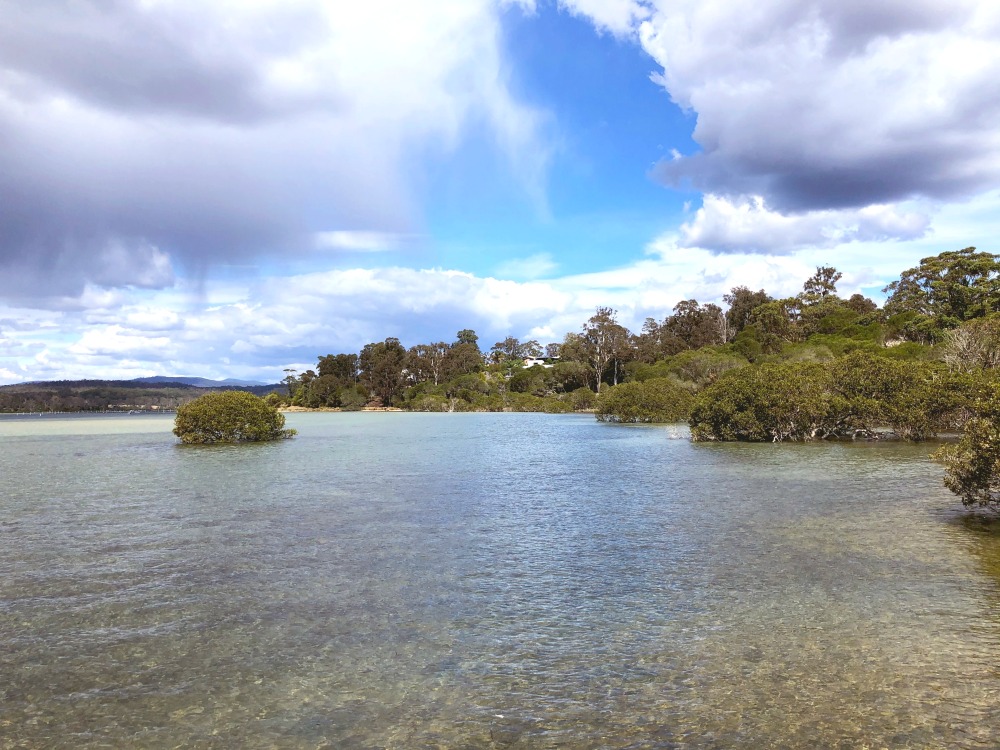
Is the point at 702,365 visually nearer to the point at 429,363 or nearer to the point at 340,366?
the point at 429,363

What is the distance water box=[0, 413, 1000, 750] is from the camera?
612 cm

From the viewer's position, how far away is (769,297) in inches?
4520

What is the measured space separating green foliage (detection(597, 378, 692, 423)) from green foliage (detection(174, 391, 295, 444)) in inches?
1264

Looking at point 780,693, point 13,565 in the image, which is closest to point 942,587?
point 780,693

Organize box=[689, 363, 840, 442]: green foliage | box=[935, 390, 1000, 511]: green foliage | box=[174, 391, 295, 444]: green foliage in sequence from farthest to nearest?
box=[174, 391, 295, 444]: green foliage < box=[689, 363, 840, 442]: green foliage < box=[935, 390, 1000, 511]: green foliage

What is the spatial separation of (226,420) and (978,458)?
36.6m

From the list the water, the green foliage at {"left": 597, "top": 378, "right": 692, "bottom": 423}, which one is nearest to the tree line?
the green foliage at {"left": 597, "top": 378, "right": 692, "bottom": 423}

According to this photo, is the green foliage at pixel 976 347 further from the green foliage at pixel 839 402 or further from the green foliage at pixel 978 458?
the green foliage at pixel 978 458

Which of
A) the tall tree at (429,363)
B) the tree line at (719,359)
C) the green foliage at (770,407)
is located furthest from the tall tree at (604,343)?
the green foliage at (770,407)

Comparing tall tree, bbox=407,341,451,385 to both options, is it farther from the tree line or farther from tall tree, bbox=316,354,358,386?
tall tree, bbox=316,354,358,386

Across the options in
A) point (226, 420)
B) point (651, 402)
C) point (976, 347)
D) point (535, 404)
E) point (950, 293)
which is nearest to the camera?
point (226, 420)

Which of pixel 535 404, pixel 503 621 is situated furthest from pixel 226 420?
pixel 535 404

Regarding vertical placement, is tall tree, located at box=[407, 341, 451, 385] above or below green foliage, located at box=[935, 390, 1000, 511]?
above

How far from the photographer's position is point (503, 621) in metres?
8.85
